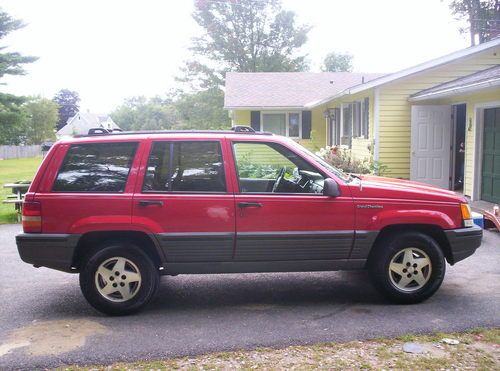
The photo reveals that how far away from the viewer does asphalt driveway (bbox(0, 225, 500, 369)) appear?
4242mm

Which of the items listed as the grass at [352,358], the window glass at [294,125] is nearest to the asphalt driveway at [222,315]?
the grass at [352,358]

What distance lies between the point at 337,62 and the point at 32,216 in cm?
6446

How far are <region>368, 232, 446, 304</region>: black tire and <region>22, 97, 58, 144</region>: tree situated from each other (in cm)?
5937

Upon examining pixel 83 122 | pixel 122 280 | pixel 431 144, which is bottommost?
A: pixel 122 280

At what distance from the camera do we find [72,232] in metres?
4.82

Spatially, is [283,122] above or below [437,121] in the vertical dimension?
above

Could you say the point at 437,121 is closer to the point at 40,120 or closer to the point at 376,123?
the point at 376,123

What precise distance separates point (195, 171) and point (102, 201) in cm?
97

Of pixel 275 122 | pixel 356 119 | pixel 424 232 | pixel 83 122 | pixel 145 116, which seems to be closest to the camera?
pixel 424 232

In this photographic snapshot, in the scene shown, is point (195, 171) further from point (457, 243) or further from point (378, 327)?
point (457, 243)

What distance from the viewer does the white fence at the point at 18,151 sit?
4859cm

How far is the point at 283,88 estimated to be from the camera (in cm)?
2408

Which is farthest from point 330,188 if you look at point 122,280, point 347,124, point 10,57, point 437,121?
point 10,57

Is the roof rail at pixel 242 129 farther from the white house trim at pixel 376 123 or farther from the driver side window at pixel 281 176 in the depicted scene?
the white house trim at pixel 376 123
